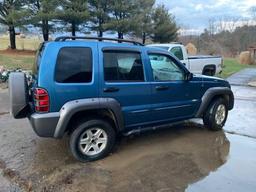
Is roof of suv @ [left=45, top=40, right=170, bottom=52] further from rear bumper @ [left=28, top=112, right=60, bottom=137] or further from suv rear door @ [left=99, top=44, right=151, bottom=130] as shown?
rear bumper @ [left=28, top=112, right=60, bottom=137]

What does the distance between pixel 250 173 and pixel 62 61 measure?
3265mm

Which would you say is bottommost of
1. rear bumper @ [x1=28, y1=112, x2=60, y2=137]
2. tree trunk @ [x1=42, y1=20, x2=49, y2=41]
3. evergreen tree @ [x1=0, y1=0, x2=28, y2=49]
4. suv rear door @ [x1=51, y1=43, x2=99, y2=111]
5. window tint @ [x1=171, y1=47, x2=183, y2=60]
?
rear bumper @ [x1=28, y1=112, x2=60, y2=137]

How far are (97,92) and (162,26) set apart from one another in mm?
28182

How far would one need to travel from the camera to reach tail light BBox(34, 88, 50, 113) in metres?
4.39

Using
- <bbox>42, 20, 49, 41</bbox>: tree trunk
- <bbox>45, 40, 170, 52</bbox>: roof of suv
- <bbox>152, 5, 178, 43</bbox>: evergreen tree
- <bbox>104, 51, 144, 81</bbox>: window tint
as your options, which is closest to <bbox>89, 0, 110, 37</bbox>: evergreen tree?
<bbox>42, 20, 49, 41</bbox>: tree trunk

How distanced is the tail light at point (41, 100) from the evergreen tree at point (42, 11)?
719 inches

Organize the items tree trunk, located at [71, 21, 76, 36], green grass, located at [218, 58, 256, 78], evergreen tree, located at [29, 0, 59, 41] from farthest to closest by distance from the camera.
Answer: tree trunk, located at [71, 21, 76, 36], evergreen tree, located at [29, 0, 59, 41], green grass, located at [218, 58, 256, 78]

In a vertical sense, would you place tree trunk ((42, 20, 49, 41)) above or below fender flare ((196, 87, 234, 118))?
above

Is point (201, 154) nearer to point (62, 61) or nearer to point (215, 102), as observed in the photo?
point (215, 102)

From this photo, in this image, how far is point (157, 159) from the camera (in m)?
5.00

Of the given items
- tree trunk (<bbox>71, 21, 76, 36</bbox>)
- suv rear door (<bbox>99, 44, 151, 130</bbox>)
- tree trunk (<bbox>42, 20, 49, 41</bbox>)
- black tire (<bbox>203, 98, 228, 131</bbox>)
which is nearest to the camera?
suv rear door (<bbox>99, 44, 151, 130</bbox>)

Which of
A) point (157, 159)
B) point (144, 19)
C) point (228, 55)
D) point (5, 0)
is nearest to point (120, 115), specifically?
point (157, 159)

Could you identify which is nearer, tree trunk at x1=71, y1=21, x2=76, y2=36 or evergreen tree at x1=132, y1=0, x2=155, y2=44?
tree trunk at x1=71, y1=21, x2=76, y2=36

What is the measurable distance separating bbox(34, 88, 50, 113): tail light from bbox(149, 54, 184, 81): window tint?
2080mm
